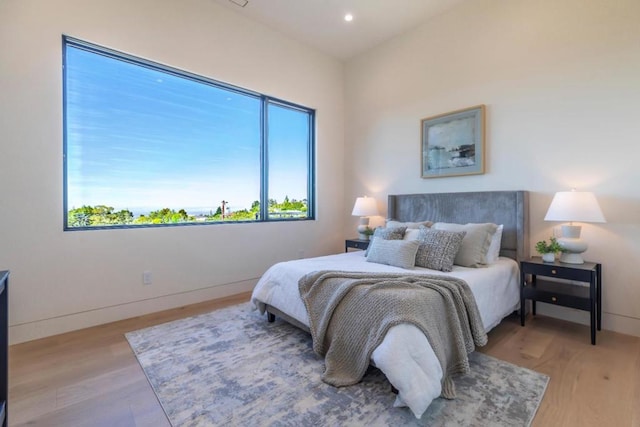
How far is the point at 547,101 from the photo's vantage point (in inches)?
112

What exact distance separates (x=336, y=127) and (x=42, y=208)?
3.73 metres

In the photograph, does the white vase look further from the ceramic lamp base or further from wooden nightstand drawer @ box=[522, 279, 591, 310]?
wooden nightstand drawer @ box=[522, 279, 591, 310]

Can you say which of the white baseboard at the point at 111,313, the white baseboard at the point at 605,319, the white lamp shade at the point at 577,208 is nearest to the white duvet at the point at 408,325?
the white baseboard at the point at 605,319

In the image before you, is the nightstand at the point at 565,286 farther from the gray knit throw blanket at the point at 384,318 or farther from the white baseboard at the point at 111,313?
the white baseboard at the point at 111,313

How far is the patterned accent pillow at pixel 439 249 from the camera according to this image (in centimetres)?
256

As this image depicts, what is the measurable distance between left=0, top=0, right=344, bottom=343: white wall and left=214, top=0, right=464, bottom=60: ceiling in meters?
0.22

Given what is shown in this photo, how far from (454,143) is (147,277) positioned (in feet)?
12.2

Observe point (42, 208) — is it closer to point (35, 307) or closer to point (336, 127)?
point (35, 307)

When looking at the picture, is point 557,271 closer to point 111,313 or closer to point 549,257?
point 549,257

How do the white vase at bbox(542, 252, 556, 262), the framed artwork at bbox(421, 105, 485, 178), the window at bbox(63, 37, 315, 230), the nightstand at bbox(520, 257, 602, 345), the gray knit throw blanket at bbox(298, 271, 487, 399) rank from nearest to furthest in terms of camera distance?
the gray knit throw blanket at bbox(298, 271, 487, 399) → the nightstand at bbox(520, 257, 602, 345) → the white vase at bbox(542, 252, 556, 262) → the window at bbox(63, 37, 315, 230) → the framed artwork at bbox(421, 105, 485, 178)

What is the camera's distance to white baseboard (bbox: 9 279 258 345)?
2.39 metres

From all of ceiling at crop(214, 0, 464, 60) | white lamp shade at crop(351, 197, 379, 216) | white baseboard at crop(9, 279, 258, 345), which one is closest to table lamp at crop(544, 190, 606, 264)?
white lamp shade at crop(351, 197, 379, 216)

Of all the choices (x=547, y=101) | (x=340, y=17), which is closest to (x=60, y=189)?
(x=340, y=17)

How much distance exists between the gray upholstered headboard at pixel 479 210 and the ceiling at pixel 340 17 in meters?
2.21
